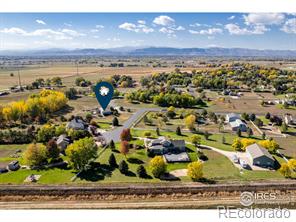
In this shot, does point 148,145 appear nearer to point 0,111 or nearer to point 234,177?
point 234,177

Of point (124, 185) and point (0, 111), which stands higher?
point (0, 111)

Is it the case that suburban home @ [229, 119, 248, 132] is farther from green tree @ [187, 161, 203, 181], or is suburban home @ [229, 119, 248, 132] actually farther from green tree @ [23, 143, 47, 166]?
green tree @ [23, 143, 47, 166]

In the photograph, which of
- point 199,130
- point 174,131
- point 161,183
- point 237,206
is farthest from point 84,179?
point 199,130

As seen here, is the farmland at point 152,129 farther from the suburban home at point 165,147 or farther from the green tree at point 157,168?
the suburban home at point 165,147

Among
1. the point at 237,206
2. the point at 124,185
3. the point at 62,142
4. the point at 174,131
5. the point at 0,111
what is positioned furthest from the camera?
the point at 0,111

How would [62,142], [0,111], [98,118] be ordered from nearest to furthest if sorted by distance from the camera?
[62,142]
[0,111]
[98,118]

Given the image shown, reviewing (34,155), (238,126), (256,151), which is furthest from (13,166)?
(238,126)

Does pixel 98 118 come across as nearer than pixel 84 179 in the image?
No

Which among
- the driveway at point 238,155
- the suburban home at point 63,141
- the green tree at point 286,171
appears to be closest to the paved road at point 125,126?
the suburban home at point 63,141
